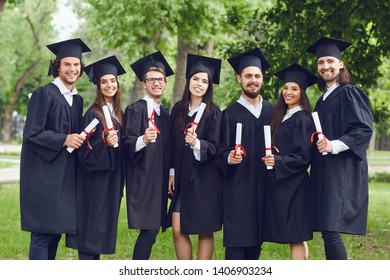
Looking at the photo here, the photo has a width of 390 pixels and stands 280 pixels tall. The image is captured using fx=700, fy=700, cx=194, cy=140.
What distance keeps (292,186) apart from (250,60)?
138 cm

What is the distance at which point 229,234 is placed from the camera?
686cm

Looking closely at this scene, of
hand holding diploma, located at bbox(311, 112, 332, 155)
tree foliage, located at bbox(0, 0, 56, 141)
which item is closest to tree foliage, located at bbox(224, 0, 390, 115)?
hand holding diploma, located at bbox(311, 112, 332, 155)

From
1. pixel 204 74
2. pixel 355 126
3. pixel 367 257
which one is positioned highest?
pixel 204 74

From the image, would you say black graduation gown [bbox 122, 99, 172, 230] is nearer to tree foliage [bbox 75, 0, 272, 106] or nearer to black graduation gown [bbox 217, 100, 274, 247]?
black graduation gown [bbox 217, 100, 274, 247]

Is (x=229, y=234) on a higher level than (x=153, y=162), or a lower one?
lower

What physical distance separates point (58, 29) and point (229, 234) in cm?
4769

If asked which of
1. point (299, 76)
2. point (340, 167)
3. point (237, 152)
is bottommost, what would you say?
point (340, 167)

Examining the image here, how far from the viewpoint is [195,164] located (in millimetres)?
6863

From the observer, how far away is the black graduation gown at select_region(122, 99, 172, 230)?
6781mm

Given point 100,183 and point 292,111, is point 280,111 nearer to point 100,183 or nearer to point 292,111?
point 292,111

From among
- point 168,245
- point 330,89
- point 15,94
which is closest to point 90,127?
point 330,89

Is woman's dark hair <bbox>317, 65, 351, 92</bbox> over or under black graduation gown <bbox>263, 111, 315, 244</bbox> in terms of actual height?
over

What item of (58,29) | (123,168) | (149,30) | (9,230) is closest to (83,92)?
(58,29)
